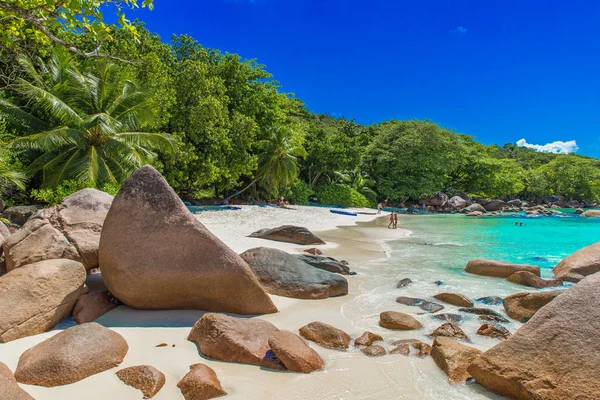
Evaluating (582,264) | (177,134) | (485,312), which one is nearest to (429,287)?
(485,312)

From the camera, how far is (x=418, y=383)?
374 cm

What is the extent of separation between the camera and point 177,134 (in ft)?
73.7

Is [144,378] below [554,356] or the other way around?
below

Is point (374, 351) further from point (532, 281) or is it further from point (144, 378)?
point (532, 281)

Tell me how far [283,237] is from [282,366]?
959 centimetres

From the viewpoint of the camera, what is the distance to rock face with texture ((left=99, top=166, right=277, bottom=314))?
502 centimetres

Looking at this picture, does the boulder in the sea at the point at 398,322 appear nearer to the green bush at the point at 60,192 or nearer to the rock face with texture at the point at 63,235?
the rock face with texture at the point at 63,235

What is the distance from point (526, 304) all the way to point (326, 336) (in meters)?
3.85

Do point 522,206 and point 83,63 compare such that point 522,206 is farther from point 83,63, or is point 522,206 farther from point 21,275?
point 21,275

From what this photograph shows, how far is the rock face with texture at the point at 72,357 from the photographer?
3.31 m

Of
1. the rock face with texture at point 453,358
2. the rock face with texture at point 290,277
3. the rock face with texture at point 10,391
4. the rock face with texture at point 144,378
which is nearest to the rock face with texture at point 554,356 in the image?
the rock face with texture at point 453,358

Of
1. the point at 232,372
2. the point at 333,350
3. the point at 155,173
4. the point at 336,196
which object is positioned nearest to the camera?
the point at 232,372

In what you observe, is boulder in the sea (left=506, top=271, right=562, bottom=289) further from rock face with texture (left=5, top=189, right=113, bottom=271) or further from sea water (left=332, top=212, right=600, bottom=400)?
rock face with texture (left=5, top=189, right=113, bottom=271)

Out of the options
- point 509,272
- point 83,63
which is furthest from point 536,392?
point 83,63
